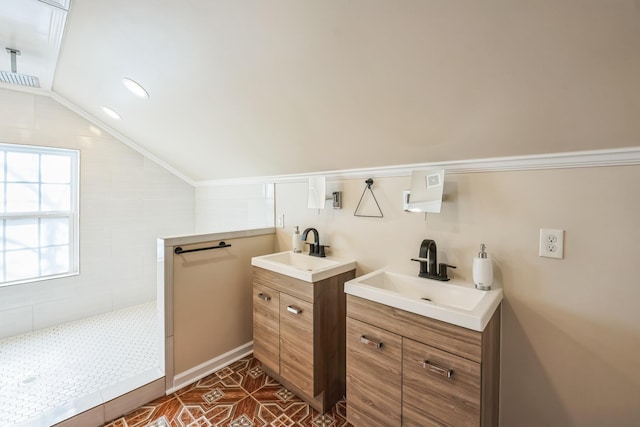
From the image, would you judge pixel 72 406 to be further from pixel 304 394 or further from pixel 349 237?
pixel 349 237

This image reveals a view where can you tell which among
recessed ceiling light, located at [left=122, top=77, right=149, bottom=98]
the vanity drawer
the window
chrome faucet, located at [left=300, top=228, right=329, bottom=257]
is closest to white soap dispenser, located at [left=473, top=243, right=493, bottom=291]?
the vanity drawer

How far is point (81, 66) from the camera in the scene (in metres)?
2.15

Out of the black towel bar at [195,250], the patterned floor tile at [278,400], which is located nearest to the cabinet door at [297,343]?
the patterned floor tile at [278,400]

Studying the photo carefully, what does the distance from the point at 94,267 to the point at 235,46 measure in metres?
2.90

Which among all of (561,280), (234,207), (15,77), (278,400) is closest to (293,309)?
(278,400)

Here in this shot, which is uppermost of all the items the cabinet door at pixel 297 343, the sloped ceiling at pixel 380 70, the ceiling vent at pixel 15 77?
the ceiling vent at pixel 15 77

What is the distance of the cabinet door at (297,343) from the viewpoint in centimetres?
171

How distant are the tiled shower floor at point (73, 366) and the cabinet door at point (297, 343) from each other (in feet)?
2.96

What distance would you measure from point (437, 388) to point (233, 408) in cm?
130

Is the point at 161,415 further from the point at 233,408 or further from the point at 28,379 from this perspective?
the point at 28,379

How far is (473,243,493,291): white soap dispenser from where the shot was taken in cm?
140

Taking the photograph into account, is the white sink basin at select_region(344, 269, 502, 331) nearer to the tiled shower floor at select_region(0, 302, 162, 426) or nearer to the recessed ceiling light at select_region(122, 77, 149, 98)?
the tiled shower floor at select_region(0, 302, 162, 426)

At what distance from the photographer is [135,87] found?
2.15 metres

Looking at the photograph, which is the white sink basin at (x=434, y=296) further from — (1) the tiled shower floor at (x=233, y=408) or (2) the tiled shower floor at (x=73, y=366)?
(2) the tiled shower floor at (x=73, y=366)
